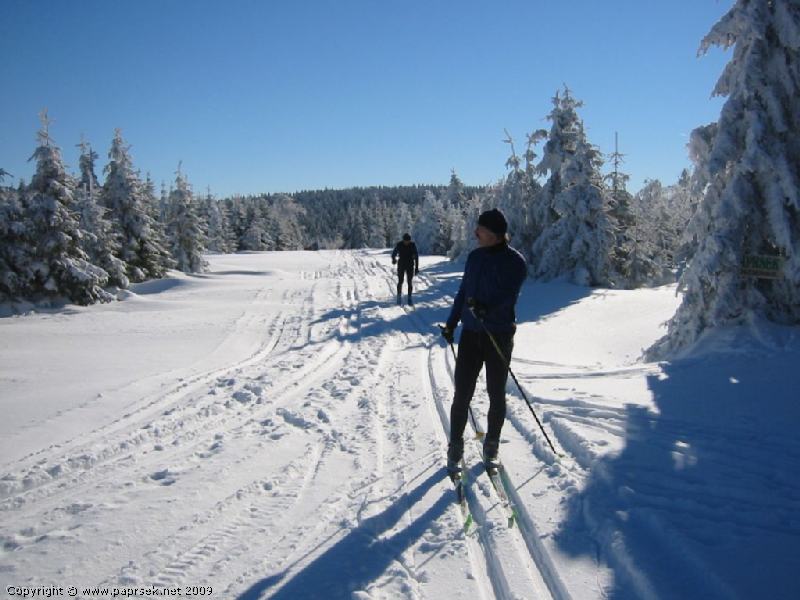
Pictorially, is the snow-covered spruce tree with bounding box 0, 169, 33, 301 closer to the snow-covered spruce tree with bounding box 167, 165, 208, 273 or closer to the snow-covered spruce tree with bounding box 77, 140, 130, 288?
the snow-covered spruce tree with bounding box 77, 140, 130, 288

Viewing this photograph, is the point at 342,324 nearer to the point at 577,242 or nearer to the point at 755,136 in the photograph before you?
the point at 755,136

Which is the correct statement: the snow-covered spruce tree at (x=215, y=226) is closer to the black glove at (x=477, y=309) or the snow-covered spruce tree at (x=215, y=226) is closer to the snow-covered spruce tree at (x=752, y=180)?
the snow-covered spruce tree at (x=752, y=180)

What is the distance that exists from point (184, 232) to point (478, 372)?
37644 millimetres

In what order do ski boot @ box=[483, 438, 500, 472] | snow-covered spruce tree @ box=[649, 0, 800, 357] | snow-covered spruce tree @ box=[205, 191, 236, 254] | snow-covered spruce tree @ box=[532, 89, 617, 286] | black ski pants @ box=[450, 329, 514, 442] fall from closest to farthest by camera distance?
black ski pants @ box=[450, 329, 514, 442], ski boot @ box=[483, 438, 500, 472], snow-covered spruce tree @ box=[649, 0, 800, 357], snow-covered spruce tree @ box=[532, 89, 617, 286], snow-covered spruce tree @ box=[205, 191, 236, 254]

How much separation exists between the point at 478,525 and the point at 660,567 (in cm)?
115

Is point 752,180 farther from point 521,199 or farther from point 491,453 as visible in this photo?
point 521,199

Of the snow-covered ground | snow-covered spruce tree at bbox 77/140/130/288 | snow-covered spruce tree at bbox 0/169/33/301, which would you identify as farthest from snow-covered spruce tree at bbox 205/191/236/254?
the snow-covered ground

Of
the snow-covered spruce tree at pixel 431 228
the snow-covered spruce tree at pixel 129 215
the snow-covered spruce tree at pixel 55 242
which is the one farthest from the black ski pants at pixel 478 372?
the snow-covered spruce tree at pixel 431 228

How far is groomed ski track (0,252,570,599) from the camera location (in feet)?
9.55

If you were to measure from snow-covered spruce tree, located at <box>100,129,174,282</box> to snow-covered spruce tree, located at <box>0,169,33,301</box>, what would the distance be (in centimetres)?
1030

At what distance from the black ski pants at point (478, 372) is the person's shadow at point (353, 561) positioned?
771mm

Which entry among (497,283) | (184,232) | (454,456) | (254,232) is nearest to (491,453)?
(454,456)

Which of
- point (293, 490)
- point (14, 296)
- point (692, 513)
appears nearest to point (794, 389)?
point (692, 513)

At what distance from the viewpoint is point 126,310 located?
53.2 feet
